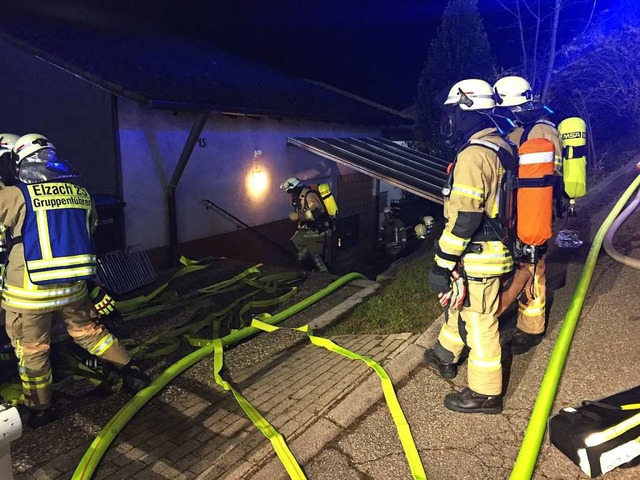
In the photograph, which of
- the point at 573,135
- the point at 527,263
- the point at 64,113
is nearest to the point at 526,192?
the point at 527,263

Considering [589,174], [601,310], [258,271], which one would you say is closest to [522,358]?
[601,310]

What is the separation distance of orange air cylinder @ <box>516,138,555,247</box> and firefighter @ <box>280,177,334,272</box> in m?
4.72

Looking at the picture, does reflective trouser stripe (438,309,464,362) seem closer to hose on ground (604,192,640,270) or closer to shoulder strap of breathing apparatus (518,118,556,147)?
shoulder strap of breathing apparatus (518,118,556,147)

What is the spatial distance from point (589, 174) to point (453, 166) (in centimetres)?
1196

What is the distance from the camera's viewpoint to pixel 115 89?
6.32m

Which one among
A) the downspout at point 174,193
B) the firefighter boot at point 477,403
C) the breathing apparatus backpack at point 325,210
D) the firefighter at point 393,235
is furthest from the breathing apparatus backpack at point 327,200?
the firefighter boot at point 477,403

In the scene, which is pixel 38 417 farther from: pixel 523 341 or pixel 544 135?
pixel 544 135

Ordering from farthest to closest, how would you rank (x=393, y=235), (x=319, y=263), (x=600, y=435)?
(x=393, y=235) < (x=319, y=263) < (x=600, y=435)

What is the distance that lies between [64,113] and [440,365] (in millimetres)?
6514

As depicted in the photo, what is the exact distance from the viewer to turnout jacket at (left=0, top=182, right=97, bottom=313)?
128 inches

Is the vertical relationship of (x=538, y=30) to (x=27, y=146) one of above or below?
above

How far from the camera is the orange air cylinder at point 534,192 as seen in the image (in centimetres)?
336

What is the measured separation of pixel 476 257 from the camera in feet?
10.8

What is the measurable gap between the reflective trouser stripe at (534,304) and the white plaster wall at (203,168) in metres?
5.33
